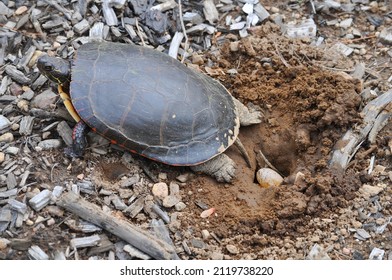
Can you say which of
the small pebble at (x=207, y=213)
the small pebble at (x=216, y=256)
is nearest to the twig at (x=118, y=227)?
the small pebble at (x=216, y=256)

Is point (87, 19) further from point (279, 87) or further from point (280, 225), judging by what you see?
point (280, 225)

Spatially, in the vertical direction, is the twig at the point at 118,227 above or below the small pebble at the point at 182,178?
above

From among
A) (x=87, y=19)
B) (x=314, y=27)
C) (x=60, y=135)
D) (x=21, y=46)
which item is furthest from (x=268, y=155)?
(x=21, y=46)

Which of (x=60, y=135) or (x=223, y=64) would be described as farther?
(x=223, y=64)

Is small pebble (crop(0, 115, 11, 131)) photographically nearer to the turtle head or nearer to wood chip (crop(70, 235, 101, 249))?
the turtle head

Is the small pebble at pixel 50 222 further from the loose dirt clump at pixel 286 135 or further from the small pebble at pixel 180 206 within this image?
the loose dirt clump at pixel 286 135
